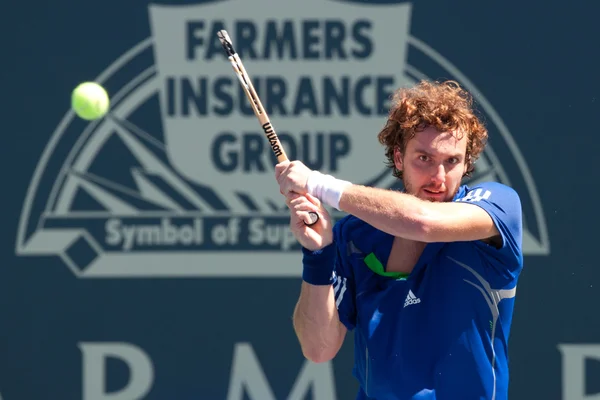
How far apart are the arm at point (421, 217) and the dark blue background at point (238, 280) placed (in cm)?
191

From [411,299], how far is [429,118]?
48 cm

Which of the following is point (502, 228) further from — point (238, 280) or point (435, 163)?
point (238, 280)

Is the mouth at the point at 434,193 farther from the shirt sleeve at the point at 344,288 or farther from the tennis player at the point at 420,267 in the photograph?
the shirt sleeve at the point at 344,288

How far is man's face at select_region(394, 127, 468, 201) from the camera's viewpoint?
97.5 inches

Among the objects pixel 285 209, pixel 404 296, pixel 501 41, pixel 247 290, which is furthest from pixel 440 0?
pixel 404 296

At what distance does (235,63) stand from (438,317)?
910mm

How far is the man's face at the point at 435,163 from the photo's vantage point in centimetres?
248

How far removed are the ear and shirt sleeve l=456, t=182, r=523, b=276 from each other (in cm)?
22

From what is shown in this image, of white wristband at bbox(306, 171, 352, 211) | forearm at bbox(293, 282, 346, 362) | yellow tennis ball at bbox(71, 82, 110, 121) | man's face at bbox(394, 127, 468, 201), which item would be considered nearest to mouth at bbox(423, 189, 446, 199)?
man's face at bbox(394, 127, 468, 201)

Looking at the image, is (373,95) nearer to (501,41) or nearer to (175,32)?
(501,41)

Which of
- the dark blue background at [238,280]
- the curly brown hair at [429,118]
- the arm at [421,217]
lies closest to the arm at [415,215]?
the arm at [421,217]

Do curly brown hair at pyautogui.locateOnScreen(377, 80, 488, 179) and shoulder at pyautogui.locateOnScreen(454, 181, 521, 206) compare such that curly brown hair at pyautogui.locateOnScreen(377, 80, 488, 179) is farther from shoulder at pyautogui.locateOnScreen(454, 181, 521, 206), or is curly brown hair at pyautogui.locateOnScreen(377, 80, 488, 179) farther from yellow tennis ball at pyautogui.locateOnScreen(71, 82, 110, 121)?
yellow tennis ball at pyautogui.locateOnScreen(71, 82, 110, 121)

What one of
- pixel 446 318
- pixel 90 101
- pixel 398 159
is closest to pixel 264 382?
pixel 90 101

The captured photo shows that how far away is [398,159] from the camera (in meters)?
2.67
